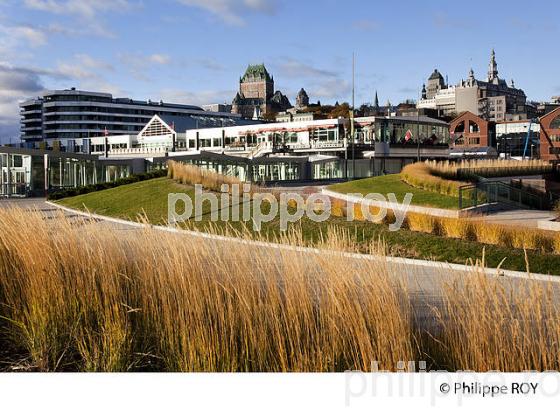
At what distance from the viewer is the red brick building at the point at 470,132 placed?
3344 inches

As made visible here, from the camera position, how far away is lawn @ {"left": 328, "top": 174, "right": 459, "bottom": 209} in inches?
771

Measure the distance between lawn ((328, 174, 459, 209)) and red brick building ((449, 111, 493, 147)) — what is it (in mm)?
62106

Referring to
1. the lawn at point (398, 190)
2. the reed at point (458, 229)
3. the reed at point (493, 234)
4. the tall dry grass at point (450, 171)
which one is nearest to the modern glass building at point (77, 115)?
the tall dry grass at point (450, 171)

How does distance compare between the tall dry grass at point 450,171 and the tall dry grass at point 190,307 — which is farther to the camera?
the tall dry grass at point 450,171

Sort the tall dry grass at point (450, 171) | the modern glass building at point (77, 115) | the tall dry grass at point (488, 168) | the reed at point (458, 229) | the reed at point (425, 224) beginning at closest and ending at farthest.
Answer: the reed at point (458, 229) < the reed at point (425, 224) < the tall dry grass at point (450, 171) < the tall dry grass at point (488, 168) < the modern glass building at point (77, 115)

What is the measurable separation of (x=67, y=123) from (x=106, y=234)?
354 feet

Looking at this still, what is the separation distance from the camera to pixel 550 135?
254 ft

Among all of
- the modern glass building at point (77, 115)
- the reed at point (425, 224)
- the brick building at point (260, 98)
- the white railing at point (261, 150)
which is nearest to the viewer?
the reed at point (425, 224)

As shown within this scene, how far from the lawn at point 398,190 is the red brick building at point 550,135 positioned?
57227mm

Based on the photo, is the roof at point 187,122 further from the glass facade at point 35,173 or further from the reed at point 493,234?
the reed at point 493,234

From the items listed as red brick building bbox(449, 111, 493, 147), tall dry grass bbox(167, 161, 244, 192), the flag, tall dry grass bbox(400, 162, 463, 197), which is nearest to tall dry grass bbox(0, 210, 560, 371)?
tall dry grass bbox(167, 161, 244, 192)
